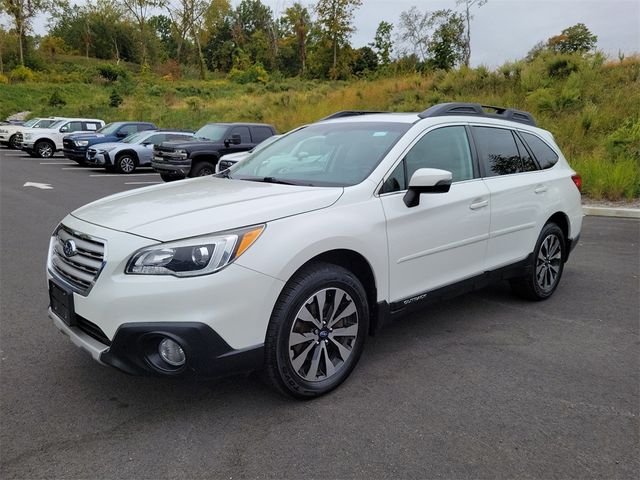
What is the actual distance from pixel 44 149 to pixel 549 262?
907 inches

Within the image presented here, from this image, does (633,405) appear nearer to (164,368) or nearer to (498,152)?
(498,152)

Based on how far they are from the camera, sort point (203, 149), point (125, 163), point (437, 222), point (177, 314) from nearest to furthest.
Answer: point (177, 314)
point (437, 222)
point (203, 149)
point (125, 163)

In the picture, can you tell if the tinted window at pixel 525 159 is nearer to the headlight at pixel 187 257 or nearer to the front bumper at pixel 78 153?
the headlight at pixel 187 257

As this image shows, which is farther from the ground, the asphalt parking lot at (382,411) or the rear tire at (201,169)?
the rear tire at (201,169)

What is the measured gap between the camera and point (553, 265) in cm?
498

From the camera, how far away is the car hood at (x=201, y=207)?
8.96 feet

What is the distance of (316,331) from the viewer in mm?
3002

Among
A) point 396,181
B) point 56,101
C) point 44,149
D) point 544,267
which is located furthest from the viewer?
point 56,101

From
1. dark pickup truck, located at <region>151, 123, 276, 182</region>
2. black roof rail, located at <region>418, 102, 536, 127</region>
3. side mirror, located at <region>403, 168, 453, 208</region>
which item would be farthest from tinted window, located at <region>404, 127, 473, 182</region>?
dark pickup truck, located at <region>151, 123, 276, 182</region>

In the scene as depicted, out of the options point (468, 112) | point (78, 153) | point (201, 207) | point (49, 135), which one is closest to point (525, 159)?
point (468, 112)

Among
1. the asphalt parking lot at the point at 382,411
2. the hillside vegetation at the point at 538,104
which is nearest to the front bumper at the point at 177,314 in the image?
the asphalt parking lot at the point at 382,411

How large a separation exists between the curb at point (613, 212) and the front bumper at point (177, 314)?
8.70m

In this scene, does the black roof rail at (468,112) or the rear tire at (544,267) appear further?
the rear tire at (544,267)

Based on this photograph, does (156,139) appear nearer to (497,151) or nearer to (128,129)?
(128,129)
